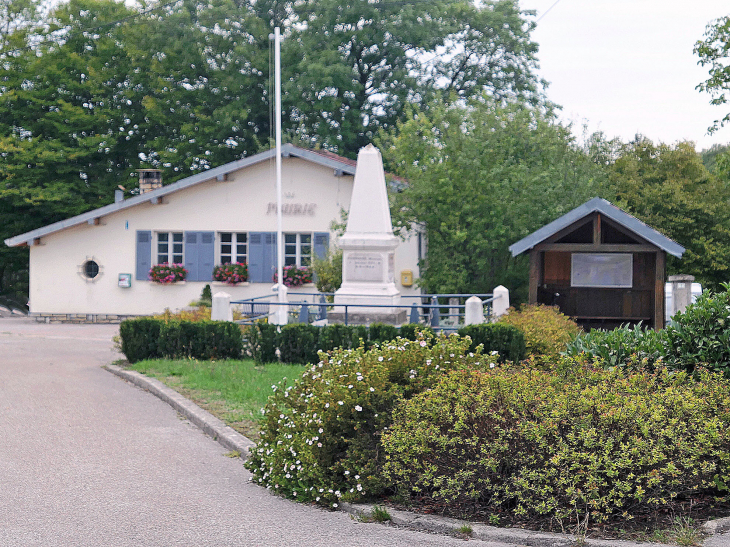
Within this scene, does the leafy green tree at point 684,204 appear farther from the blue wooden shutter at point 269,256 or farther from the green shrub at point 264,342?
the green shrub at point 264,342

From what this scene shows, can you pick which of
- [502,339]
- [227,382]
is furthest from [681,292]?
[227,382]

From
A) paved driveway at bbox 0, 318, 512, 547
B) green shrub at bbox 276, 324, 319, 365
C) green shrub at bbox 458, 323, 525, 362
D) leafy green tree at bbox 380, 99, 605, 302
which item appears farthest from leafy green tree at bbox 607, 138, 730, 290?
paved driveway at bbox 0, 318, 512, 547

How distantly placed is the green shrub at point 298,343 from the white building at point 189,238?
10.4 metres

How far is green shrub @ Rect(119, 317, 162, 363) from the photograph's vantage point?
615 inches

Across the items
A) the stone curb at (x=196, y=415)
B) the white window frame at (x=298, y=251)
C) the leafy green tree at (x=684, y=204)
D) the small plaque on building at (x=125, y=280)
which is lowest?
the stone curb at (x=196, y=415)

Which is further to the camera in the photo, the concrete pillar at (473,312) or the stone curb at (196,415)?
the concrete pillar at (473,312)

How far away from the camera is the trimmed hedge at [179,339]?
50.4 feet

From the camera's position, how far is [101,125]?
36.3 metres

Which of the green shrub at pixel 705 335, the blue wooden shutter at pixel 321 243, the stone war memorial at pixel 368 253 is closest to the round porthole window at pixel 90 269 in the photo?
the blue wooden shutter at pixel 321 243

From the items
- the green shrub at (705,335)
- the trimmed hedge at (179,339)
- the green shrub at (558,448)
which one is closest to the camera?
the green shrub at (558,448)

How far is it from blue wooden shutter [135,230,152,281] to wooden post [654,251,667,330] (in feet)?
51.8

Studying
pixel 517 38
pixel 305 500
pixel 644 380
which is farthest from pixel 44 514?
pixel 517 38

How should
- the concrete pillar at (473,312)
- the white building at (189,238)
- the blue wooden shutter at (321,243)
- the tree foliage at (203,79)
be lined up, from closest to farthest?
the concrete pillar at (473,312)
the blue wooden shutter at (321,243)
the white building at (189,238)
the tree foliage at (203,79)

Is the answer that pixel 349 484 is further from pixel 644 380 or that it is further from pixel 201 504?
pixel 644 380
